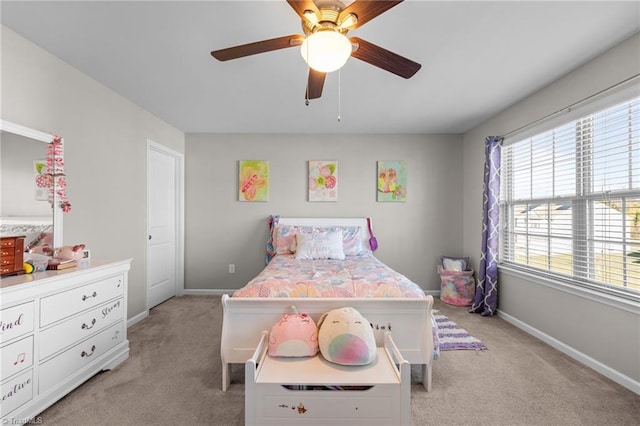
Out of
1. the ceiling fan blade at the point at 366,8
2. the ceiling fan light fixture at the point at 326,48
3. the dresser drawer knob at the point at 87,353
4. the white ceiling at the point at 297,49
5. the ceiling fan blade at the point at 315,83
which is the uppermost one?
the white ceiling at the point at 297,49

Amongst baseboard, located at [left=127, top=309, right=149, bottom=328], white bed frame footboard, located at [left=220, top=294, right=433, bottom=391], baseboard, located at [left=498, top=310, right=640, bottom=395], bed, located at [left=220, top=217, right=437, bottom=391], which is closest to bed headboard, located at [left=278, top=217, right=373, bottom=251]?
bed, located at [left=220, top=217, right=437, bottom=391]

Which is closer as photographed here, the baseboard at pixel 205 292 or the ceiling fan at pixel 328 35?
the ceiling fan at pixel 328 35

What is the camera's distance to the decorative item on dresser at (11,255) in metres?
1.68

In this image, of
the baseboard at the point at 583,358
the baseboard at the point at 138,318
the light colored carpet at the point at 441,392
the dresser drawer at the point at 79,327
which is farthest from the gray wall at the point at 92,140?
the baseboard at the point at 583,358

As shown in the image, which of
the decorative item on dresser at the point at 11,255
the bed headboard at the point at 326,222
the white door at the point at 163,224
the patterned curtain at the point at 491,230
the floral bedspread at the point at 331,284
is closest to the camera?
the decorative item on dresser at the point at 11,255

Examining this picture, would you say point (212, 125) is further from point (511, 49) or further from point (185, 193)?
point (511, 49)

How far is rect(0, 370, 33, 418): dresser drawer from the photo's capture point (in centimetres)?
148

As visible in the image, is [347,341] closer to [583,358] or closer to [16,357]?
[16,357]

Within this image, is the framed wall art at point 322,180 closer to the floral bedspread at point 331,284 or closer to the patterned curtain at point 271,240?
the patterned curtain at point 271,240

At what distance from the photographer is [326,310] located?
1.97m

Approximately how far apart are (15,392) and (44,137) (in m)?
1.64

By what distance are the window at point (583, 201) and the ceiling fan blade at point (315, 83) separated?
2.16 m

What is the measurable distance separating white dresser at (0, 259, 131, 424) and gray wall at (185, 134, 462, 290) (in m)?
1.98

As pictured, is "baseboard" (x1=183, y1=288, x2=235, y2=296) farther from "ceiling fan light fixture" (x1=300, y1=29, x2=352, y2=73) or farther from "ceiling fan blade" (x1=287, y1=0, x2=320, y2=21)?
"ceiling fan blade" (x1=287, y1=0, x2=320, y2=21)
